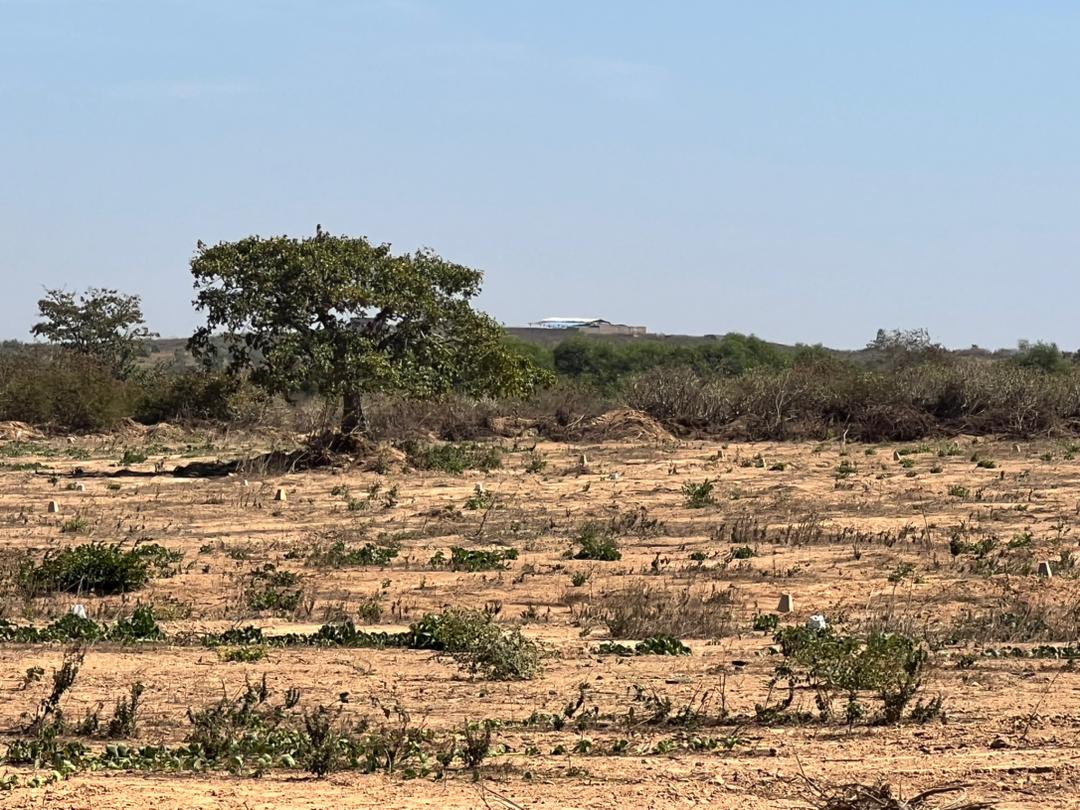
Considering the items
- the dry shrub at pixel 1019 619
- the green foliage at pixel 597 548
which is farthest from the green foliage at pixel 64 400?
the dry shrub at pixel 1019 619

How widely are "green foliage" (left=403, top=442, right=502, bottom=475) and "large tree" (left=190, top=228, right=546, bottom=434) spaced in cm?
121

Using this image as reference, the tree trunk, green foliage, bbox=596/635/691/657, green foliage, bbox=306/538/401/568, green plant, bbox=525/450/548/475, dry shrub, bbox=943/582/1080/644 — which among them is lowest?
green foliage, bbox=596/635/691/657

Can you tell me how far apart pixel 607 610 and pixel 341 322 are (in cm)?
1605

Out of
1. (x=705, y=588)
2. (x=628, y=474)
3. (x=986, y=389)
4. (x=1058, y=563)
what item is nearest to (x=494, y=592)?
(x=705, y=588)

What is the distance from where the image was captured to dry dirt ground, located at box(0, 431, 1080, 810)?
715cm

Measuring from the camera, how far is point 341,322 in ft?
92.0

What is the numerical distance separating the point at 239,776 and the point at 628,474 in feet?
67.9

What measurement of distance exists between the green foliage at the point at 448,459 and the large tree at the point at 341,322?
121 centimetres

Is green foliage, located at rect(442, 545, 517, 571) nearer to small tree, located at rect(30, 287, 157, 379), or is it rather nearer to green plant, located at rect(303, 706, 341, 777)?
green plant, located at rect(303, 706, 341, 777)

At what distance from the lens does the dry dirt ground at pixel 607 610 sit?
715cm

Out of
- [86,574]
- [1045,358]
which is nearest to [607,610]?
[86,574]

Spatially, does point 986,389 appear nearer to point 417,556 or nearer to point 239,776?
point 417,556

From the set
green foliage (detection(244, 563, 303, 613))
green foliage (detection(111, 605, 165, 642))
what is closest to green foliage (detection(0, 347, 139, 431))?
green foliage (detection(244, 563, 303, 613))

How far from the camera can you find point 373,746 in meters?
7.64
